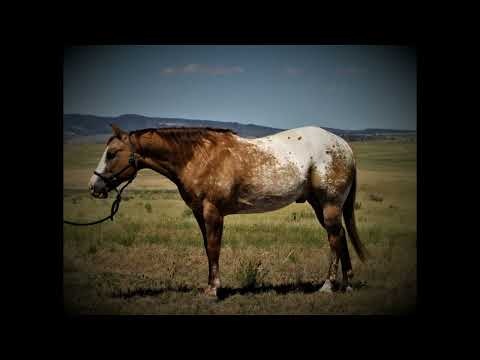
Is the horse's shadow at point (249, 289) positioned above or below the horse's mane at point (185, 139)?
below

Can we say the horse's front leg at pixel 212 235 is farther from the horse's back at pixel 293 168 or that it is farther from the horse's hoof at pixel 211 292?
the horse's back at pixel 293 168

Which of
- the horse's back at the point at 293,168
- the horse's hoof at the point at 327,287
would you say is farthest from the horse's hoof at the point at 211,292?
the horse's hoof at the point at 327,287

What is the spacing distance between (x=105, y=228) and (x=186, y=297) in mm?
3197

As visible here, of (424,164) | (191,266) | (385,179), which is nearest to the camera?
(424,164)

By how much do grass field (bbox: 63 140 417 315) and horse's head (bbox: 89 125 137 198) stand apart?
4.76 feet

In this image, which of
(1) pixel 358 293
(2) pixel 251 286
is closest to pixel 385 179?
A: (1) pixel 358 293

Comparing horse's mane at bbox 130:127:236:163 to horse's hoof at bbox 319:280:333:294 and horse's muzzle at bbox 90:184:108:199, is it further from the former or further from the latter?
horse's hoof at bbox 319:280:333:294

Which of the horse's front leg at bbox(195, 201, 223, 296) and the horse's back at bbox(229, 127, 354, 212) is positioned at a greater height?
the horse's back at bbox(229, 127, 354, 212)

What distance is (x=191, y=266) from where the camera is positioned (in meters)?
6.54

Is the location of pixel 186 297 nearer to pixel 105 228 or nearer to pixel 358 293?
pixel 358 293

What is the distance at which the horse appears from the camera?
515cm

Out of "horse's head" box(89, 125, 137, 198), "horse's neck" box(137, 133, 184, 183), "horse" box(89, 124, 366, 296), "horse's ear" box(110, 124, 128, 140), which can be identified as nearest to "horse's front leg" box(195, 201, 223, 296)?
"horse" box(89, 124, 366, 296)

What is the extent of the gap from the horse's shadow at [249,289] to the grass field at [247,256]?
0.04 feet

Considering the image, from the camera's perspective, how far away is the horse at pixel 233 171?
515 cm
